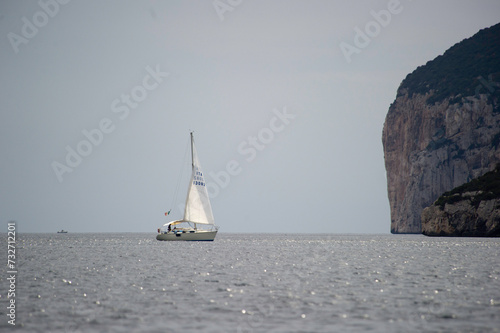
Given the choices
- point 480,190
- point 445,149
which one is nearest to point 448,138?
point 445,149

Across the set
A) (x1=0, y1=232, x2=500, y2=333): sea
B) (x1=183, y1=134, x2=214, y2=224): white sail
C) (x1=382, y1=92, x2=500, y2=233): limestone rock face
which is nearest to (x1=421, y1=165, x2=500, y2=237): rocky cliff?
(x1=382, y1=92, x2=500, y2=233): limestone rock face

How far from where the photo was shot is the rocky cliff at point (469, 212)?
122 metres

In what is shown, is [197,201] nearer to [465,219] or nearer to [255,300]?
[465,219]

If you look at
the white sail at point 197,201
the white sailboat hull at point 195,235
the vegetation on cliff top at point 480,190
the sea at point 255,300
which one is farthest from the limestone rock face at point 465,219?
the sea at point 255,300

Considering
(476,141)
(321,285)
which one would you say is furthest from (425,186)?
(321,285)

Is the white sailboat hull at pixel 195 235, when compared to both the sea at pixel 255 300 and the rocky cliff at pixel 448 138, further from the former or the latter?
the rocky cliff at pixel 448 138

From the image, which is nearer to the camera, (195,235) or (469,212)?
(195,235)

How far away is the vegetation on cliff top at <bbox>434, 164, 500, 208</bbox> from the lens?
124325 mm

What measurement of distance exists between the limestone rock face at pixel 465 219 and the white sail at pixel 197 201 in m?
58.4

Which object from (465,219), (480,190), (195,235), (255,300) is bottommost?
(255,300)

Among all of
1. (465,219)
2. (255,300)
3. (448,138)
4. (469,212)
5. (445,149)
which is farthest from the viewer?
(448,138)

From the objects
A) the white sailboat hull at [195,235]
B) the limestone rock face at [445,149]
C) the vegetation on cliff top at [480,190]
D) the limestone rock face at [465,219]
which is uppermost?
the limestone rock face at [445,149]

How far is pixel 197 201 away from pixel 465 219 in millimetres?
61583

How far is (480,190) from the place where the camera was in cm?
12888
